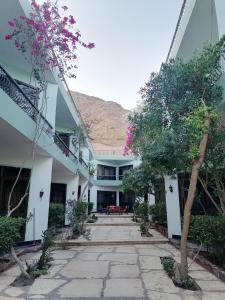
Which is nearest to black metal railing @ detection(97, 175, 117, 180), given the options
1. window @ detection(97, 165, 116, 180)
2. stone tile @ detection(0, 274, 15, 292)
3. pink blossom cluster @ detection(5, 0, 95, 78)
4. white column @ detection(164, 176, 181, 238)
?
window @ detection(97, 165, 116, 180)

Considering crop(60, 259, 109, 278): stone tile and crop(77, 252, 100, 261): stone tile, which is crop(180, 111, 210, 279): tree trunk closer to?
crop(60, 259, 109, 278): stone tile

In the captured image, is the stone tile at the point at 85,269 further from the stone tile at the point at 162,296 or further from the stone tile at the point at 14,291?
the stone tile at the point at 162,296

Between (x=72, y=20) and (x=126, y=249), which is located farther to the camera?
(x=126, y=249)

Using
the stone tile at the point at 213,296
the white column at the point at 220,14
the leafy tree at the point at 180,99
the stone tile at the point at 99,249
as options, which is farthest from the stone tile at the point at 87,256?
the white column at the point at 220,14

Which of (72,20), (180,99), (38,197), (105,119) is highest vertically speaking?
(105,119)

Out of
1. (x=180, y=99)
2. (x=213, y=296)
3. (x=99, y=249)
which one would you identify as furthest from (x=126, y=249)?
(x=180, y=99)

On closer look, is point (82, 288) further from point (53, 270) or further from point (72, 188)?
point (72, 188)

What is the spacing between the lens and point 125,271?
5617 mm

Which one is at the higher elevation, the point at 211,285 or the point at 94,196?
the point at 94,196

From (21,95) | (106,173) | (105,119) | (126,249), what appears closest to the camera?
(21,95)

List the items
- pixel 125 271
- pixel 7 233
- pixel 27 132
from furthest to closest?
pixel 27 132
pixel 125 271
pixel 7 233

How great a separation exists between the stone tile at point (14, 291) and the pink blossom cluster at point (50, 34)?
4.85 m

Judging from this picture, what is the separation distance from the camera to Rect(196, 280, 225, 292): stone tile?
4.50m

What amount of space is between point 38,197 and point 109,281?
17.1ft
